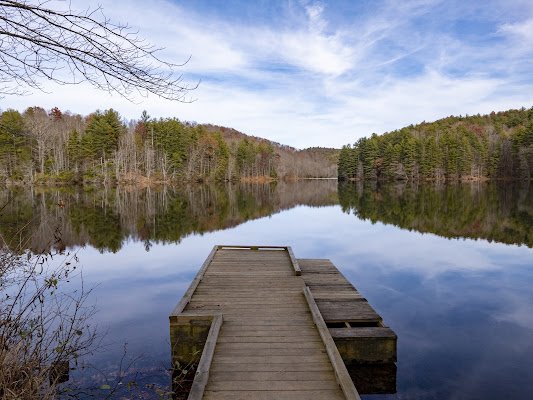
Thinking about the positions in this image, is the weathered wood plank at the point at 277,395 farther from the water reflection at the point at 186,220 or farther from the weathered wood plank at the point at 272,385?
the water reflection at the point at 186,220

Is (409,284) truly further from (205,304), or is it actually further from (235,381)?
(235,381)

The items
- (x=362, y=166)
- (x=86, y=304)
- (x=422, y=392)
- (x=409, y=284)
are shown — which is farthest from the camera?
(x=362, y=166)

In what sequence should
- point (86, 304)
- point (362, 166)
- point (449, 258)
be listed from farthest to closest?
1. point (362, 166)
2. point (449, 258)
3. point (86, 304)

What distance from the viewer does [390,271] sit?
11.2 m

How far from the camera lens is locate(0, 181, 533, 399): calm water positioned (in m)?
5.40

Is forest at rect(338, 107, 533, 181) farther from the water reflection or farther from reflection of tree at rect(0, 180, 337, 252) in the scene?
reflection of tree at rect(0, 180, 337, 252)

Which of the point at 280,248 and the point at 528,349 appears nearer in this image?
the point at 528,349

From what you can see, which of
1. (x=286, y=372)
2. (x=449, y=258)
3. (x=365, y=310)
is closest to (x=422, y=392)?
(x=365, y=310)

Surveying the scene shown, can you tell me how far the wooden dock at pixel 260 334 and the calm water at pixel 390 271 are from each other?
101 centimetres

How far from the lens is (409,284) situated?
9812mm

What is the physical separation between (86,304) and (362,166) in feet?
282

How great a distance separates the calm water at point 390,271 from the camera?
540 cm

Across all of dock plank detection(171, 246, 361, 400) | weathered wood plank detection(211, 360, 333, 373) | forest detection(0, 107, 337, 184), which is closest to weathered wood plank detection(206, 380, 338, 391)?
dock plank detection(171, 246, 361, 400)

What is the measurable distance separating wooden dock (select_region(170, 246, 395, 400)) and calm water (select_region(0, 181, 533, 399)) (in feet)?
3.31
